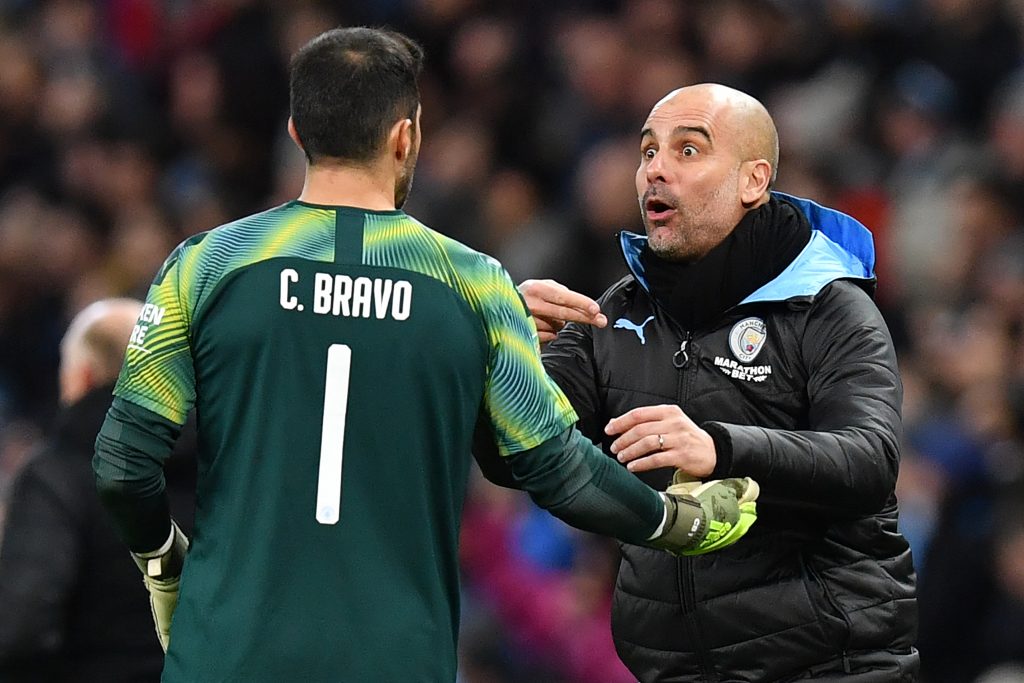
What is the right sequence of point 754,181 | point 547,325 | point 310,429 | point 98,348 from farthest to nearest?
point 98,348, point 754,181, point 547,325, point 310,429

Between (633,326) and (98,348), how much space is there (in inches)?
62.8

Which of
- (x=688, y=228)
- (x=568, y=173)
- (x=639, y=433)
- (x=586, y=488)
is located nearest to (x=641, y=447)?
(x=639, y=433)

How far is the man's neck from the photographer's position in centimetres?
356

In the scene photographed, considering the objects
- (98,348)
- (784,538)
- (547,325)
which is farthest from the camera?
(98,348)

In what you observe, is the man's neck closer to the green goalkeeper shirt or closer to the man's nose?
the green goalkeeper shirt

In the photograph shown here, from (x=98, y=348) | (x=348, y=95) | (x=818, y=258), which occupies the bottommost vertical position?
(x=98, y=348)

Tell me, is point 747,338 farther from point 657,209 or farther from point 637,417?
point 637,417

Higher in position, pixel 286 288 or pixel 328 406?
pixel 286 288

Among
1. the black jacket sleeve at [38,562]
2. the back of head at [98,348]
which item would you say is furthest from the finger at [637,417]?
the back of head at [98,348]

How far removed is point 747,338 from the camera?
4.26m

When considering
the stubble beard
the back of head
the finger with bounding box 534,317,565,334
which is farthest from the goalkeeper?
the back of head

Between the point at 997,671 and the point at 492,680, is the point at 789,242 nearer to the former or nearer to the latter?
the point at 997,671

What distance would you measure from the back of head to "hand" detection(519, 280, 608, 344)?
4.49 feet

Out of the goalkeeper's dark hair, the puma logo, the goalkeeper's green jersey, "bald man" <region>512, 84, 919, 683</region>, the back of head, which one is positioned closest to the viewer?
the goalkeeper's green jersey
